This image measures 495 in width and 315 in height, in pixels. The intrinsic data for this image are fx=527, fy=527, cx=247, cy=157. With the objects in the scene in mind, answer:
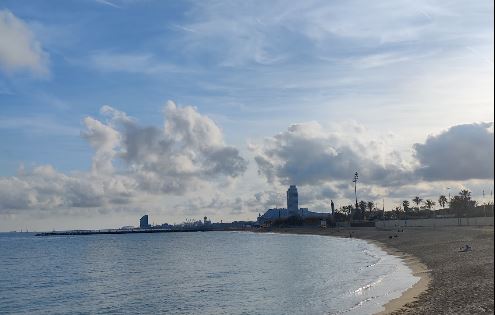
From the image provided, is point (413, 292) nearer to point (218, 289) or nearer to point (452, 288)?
point (452, 288)

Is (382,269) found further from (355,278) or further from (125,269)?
(125,269)

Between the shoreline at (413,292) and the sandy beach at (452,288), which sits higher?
the sandy beach at (452,288)

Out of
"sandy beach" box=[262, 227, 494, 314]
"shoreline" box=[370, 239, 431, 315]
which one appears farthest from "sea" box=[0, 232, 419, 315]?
"sandy beach" box=[262, 227, 494, 314]

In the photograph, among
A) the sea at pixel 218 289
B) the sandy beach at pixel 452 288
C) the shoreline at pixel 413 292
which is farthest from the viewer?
the sea at pixel 218 289

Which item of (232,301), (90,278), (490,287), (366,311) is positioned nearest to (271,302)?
(232,301)

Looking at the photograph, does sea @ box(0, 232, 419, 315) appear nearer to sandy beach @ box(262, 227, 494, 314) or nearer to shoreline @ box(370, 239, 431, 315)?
shoreline @ box(370, 239, 431, 315)

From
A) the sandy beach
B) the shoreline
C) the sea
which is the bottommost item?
the sea

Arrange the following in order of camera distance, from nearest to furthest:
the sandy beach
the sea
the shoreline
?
→ the sandy beach < the shoreline < the sea

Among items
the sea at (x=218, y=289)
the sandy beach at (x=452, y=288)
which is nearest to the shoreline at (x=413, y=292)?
the sandy beach at (x=452, y=288)

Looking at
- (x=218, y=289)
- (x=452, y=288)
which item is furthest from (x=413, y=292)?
(x=218, y=289)

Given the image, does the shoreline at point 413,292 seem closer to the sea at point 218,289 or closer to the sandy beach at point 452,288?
the sandy beach at point 452,288

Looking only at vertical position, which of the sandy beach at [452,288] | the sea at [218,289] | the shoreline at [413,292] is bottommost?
the sea at [218,289]

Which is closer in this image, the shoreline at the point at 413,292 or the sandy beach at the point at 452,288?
the sandy beach at the point at 452,288

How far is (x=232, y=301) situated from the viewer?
42.0 m
